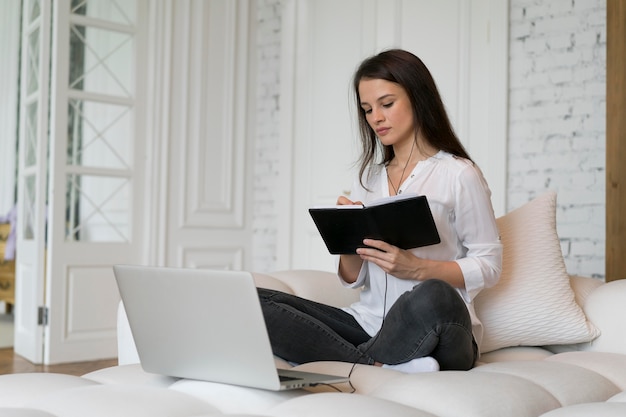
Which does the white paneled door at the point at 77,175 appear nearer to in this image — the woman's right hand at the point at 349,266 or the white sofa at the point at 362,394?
the woman's right hand at the point at 349,266

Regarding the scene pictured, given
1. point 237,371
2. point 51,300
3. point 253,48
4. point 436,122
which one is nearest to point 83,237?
point 51,300

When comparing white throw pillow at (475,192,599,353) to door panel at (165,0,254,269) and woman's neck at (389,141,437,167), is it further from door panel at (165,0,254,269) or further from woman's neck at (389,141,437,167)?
door panel at (165,0,254,269)

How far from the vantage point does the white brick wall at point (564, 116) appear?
3.73m

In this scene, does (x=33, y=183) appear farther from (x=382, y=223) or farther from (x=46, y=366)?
(x=382, y=223)

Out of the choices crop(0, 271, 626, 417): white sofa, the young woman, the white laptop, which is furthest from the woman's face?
the white laptop

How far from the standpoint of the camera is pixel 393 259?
6.56 feet

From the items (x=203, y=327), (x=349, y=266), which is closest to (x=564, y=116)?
(x=349, y=266)

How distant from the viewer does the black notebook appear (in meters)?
1.87

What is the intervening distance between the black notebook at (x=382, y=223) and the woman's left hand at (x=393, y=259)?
0.07 ft

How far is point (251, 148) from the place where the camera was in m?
5.32

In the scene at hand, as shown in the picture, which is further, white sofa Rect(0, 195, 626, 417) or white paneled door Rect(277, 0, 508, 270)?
white paneled door Rect(277, 0, 508, 270)

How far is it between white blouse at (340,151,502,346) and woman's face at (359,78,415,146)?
11 centimetres

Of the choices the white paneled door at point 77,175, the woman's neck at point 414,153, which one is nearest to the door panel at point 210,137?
the white paneled door at point 77,175

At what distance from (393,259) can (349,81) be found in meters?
2.81
